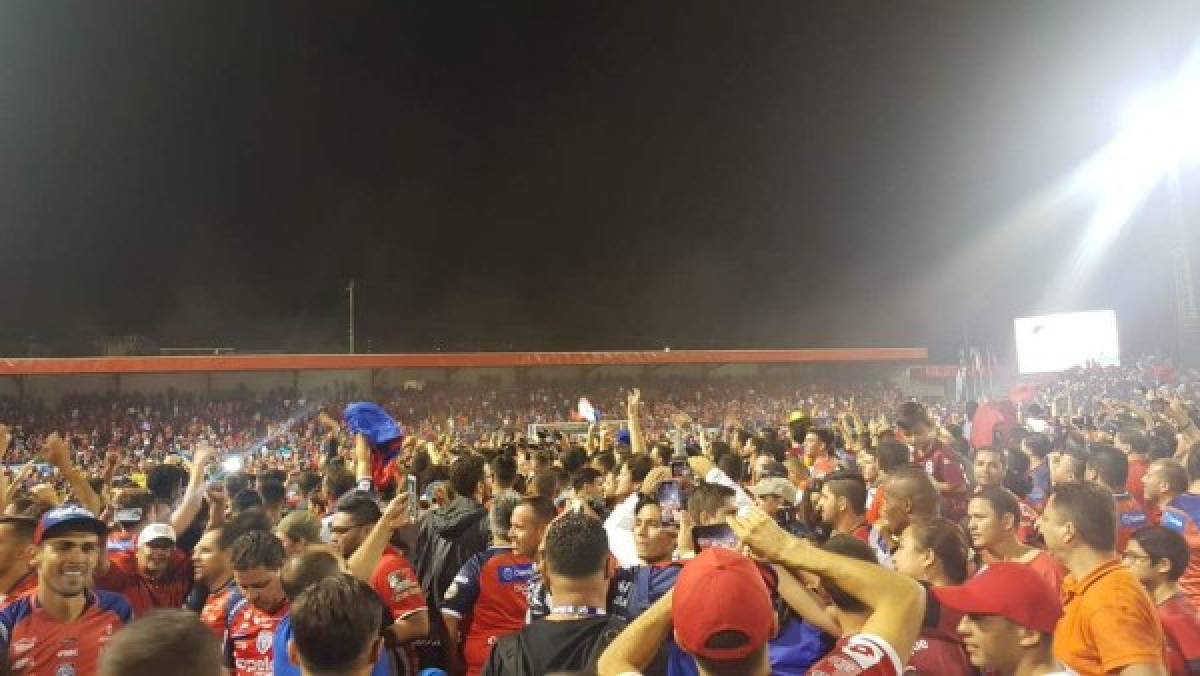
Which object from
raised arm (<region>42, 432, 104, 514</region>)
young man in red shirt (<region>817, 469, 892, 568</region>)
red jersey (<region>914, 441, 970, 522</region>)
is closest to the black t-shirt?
young man in red shirt (<region>817, 469, 892, 568</region>)

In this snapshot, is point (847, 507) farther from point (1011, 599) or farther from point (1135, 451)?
point (1135, 451)

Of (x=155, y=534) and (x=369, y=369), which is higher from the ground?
(x=369, y=369)

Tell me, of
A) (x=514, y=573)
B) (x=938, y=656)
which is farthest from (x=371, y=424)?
(x=938, y=656)

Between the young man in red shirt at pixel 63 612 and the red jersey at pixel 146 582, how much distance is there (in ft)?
1.67

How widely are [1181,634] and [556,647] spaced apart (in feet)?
9.21

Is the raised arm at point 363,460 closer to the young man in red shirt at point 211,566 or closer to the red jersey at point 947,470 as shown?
the young man in red shirt at point 211,566

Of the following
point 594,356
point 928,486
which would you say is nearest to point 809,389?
point 594,356

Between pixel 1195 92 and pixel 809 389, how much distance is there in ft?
57.1

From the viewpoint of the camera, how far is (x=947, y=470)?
7344 millimetres

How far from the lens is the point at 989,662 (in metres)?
2.58

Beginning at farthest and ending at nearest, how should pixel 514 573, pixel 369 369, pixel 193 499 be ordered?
pixel 369 369
pixel 193 499
pixel 514 573

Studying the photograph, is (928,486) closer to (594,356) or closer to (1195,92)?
(594,356)

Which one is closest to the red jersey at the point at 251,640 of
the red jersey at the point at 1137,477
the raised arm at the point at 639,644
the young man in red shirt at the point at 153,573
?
the young man in red shirt at the point at 153,573

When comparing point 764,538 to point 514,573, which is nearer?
point 764,538
